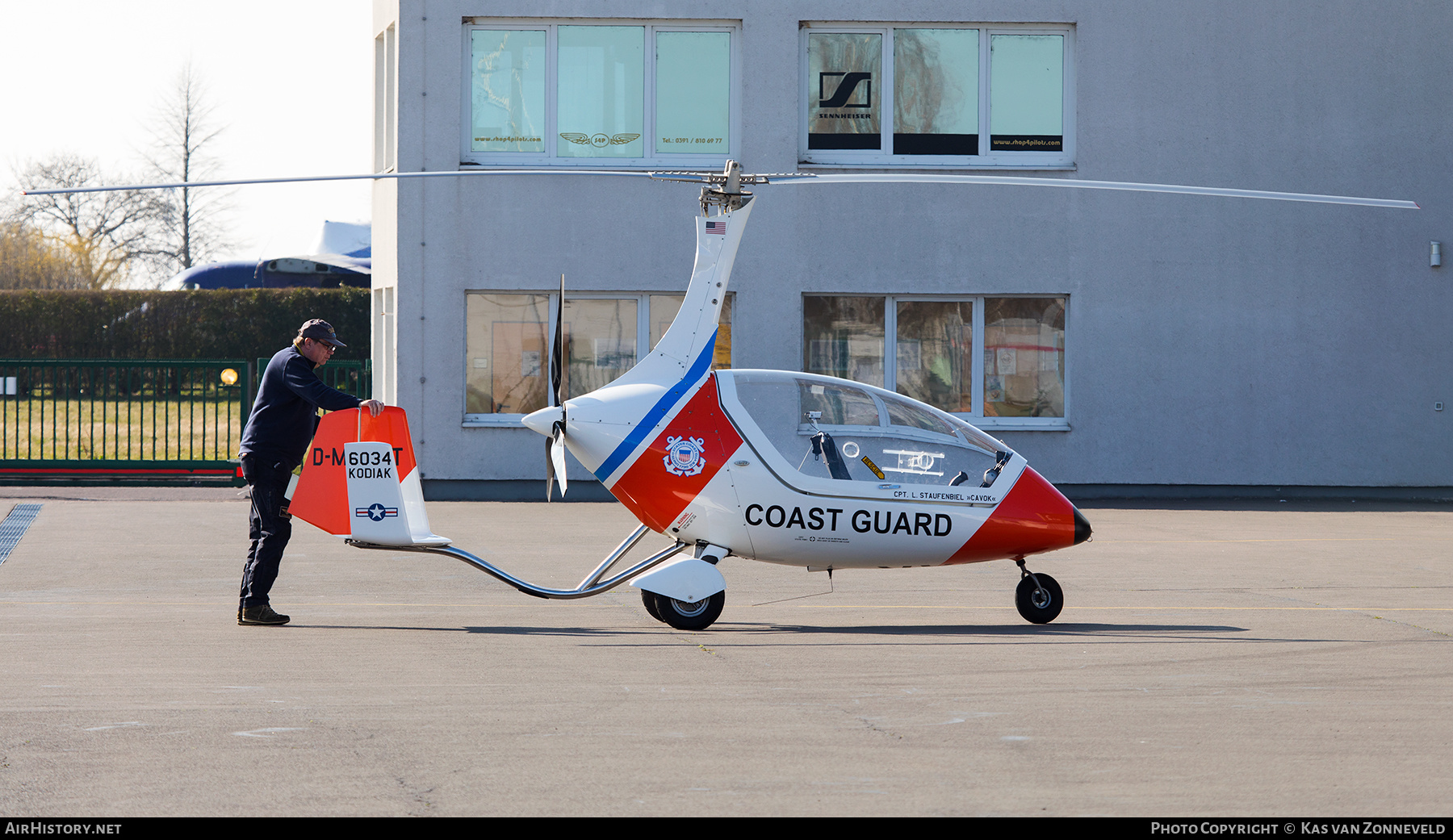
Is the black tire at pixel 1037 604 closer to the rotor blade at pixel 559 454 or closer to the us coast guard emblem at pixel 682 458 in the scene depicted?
the us coast guard emblem at pixel 682 458

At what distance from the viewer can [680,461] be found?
9383 mm

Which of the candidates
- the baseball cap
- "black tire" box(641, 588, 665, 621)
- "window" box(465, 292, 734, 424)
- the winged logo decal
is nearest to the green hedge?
"window" box(465, 292, 734, 424)

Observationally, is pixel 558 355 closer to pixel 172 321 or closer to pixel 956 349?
pixel 956 349

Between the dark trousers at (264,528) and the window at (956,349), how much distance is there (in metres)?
10.2

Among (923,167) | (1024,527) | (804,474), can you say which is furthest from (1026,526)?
(923,167)

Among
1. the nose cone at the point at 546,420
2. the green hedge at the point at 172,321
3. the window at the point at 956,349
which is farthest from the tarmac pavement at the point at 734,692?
the green hedge at the point at 172,321

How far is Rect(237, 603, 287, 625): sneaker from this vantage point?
9.25 metres

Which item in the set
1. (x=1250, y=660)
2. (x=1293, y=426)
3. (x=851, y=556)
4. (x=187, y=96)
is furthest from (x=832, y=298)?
(x=187, y=96)

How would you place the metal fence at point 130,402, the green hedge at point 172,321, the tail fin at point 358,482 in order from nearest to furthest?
A: the tail fin at point 358,482, the metal fence at point 130,402, the green hedge at point 172,321

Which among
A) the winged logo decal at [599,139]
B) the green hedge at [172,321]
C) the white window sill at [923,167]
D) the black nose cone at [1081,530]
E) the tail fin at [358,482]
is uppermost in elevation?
the winged logo decal at [599,139]

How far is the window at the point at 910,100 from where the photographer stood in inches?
737

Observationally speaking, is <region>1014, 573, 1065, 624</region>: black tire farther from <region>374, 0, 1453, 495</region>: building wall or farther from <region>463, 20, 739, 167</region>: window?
<region>463, 20, 739, 167</region>: window

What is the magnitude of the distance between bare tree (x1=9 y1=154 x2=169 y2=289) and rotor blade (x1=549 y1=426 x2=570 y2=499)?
154 ft
